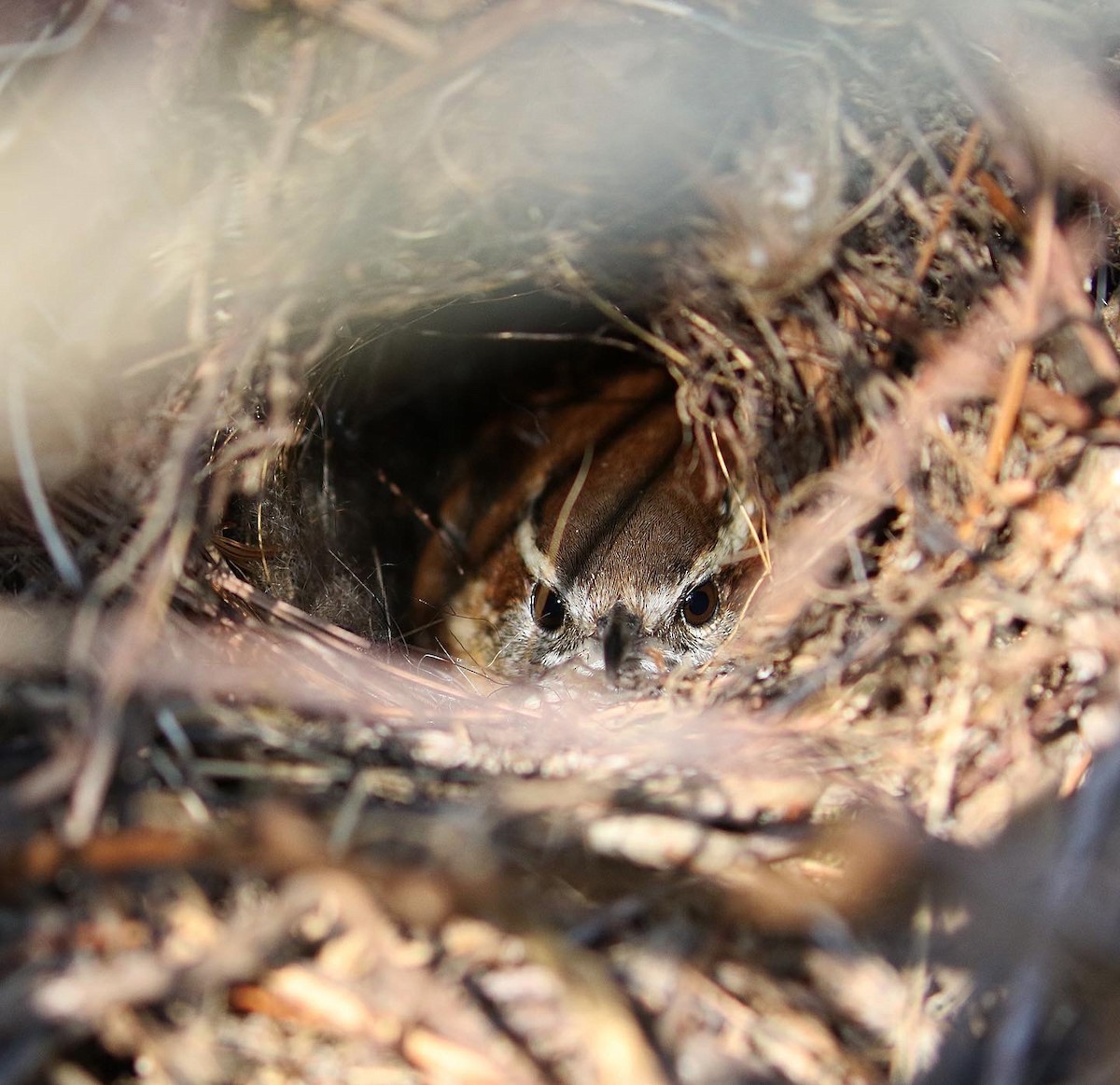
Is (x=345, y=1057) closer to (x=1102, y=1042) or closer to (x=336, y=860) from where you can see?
(x=336, y=860)

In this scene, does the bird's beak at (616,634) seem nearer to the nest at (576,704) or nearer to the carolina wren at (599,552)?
the carolina wren at (599,552)

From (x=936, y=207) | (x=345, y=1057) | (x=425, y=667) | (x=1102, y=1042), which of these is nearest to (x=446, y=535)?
(x=425, y=667)

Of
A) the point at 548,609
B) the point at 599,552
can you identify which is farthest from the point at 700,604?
the point at 548,609

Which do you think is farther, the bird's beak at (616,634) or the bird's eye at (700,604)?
the bird's eye at (700,604)

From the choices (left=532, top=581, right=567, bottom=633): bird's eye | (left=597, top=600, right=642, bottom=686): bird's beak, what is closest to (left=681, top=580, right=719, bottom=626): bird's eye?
(left=597, top=600, right=642, bottom=686): bird's beak

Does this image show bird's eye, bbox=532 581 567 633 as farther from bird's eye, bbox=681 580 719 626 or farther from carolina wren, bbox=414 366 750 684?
bird's eye, bbox=681 580 719 626

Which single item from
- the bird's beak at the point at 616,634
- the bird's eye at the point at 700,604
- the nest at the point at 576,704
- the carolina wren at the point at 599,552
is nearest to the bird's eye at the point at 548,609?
Answer: the carolina wren at the point at 599,552
